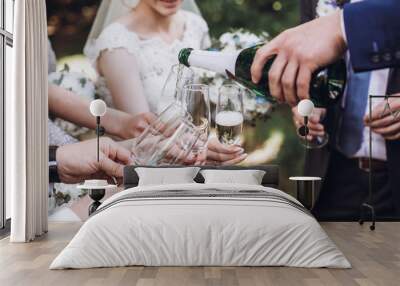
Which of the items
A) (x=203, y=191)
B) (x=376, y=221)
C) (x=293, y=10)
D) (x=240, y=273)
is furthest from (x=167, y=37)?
(x=240, y=273)

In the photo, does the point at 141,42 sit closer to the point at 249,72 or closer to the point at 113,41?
the point at 113,41

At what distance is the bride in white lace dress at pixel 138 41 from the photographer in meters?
7.49

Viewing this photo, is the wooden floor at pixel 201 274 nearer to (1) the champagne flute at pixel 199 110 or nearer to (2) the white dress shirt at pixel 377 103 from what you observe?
(2) the white dress shirt at pixel 377 103

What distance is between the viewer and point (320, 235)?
459cm

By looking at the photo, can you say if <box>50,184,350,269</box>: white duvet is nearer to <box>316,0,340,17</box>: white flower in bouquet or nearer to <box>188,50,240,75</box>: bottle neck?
<box>188,50,240,75</box>: bottle neck

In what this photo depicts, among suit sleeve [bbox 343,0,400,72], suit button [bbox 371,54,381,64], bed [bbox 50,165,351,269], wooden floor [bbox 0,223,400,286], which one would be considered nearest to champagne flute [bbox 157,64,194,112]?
suit sleeve [bbox 343,0,400,72]

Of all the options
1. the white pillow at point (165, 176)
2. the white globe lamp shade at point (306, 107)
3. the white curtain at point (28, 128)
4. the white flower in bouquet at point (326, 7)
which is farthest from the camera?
the white flower in bouquet at point (326, 7)

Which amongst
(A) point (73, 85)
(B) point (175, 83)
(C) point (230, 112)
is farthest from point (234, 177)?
(A) point (73, 85)

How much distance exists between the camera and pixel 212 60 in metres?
7.57

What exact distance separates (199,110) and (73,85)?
1605 millimetres

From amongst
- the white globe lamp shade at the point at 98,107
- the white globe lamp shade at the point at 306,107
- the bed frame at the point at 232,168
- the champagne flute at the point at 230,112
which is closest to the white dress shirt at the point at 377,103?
the white globe lamp shade at the point at 306,107

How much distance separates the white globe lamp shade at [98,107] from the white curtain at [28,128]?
0.66 m

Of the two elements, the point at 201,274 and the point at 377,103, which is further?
the point at 377,103

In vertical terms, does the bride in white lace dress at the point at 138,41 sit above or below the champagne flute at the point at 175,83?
above
